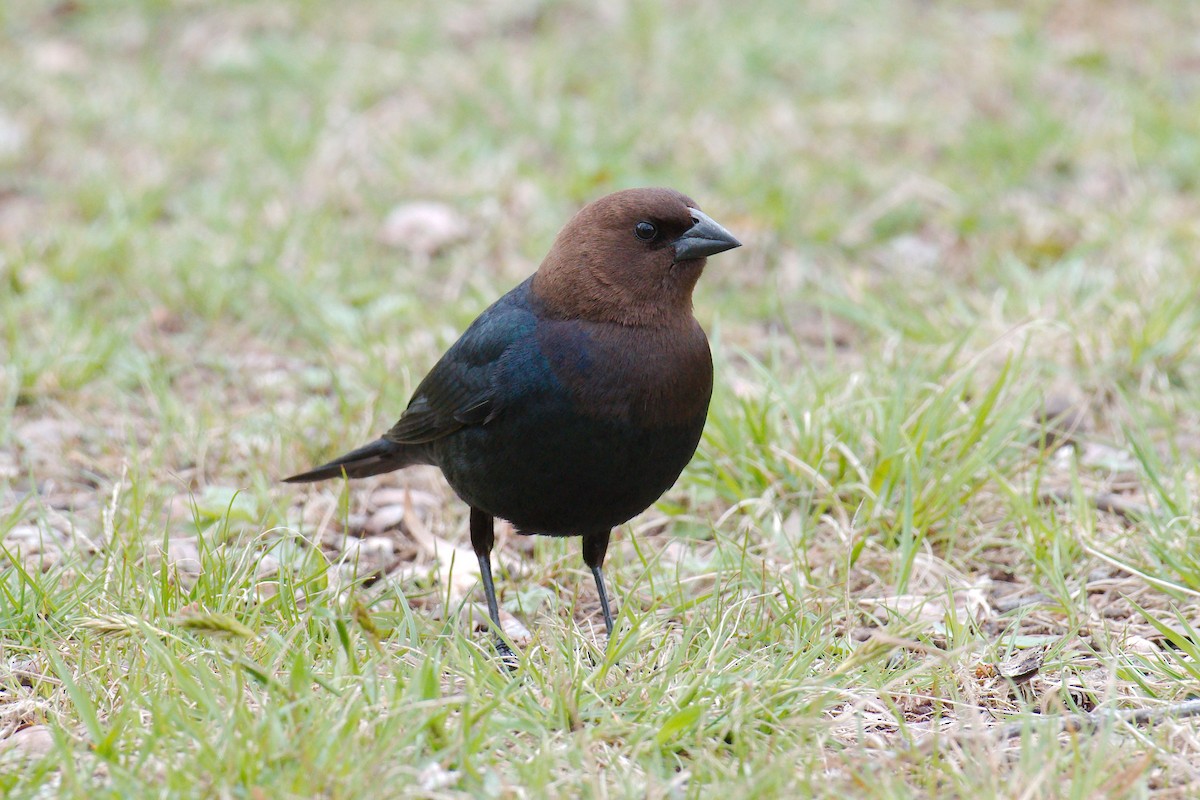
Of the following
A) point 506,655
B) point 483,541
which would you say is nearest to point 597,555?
point 483,541

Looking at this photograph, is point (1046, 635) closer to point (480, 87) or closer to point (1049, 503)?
point (1049, 503)

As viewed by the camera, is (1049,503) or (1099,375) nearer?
(1049,503)

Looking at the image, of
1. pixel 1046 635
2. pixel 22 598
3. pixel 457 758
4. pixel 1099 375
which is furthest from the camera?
pixel 1099 375

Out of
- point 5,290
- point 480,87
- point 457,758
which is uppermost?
point 480,87

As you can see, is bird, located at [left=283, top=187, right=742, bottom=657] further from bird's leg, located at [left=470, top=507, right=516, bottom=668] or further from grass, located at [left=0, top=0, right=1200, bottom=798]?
grass, located at [left=0, top=0, right=1200, bottom=798]

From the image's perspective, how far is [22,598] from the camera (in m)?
2.96

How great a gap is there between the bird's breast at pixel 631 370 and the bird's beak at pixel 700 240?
0.21 meters

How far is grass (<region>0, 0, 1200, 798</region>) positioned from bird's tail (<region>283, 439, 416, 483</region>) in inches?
4.9

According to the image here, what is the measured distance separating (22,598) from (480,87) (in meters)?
4.68

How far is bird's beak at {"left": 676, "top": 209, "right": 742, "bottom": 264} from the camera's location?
332 centimetres

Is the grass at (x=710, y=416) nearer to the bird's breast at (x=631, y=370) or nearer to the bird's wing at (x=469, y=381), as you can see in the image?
the bird's wing at (x=469, y=381)

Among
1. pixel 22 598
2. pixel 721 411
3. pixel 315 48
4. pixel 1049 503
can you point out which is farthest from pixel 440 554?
pixel 315 48

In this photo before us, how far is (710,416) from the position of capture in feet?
13.2

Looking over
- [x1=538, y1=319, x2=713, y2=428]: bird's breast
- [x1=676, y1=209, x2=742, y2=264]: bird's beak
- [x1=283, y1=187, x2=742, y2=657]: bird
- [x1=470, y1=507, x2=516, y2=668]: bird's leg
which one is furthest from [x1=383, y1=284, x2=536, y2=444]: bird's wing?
[x1=676, y1=209, x2=742, y2=264]: bird's beak
